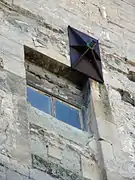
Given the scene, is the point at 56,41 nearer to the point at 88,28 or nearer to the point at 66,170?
the point at 88,28

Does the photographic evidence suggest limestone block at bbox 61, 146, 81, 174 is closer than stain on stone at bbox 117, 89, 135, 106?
Yes

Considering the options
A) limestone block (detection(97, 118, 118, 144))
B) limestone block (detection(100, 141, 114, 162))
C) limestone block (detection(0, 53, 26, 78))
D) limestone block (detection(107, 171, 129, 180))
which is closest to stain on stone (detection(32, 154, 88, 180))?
limestone block (detection(107, 171, 129, 180))

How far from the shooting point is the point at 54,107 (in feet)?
21.5

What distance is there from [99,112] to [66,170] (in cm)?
90

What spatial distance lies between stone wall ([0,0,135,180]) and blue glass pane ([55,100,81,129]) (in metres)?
0.13

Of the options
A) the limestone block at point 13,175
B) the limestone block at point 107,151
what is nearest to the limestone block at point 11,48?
the limestone block at point 107,151

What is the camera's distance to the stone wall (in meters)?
5.80

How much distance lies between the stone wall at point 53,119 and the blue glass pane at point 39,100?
0.18m

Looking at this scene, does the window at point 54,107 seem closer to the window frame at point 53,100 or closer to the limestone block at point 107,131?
the window frame at point 53,100

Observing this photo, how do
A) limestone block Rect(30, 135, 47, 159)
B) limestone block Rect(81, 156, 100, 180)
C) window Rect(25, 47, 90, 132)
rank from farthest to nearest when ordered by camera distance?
window Rect(25, 47, 90, 132)
limestone block Rect(81, 156, 100, 180)
limestone block Rect(30, 135, 47, 159)

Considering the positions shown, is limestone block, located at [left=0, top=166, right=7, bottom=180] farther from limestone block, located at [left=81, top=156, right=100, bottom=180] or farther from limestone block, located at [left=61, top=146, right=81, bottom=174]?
limestone block, located at [left=81, top=156, right=100, bottom=180]

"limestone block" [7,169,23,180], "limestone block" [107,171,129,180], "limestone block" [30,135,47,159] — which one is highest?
"limestone block" [107,171,129,180]

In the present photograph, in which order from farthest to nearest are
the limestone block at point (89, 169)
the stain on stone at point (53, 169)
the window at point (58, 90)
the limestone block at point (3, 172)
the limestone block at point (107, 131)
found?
the window at point (58, 90) < the limestone block at point (107, 131) < the limestone block at point (89, 169) < the stain on stone at point (53, 169) < the limestone block at point (3, 172)

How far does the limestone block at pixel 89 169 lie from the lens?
605 centimetres
